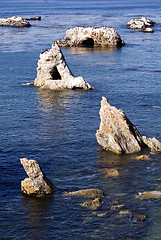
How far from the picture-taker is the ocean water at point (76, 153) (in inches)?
1348

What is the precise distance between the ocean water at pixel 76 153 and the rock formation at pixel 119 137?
126cm

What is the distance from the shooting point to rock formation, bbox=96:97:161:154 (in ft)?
162

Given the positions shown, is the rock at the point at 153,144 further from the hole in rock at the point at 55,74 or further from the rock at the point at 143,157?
the hole in rock at the point at 55,74

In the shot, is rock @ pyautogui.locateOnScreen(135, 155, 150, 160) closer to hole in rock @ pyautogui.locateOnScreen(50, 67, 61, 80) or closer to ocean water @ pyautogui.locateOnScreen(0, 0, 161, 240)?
ocean water @ pyautogui.locateOnScreen(0, 0, 161, 240)

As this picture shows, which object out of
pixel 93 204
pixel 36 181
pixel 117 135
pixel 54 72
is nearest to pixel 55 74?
pixel 54 72

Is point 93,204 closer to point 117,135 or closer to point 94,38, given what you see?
point 117,135

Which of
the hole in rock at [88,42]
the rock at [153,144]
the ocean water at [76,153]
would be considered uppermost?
the hole in rock at [88,42]

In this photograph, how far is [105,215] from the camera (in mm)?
35281

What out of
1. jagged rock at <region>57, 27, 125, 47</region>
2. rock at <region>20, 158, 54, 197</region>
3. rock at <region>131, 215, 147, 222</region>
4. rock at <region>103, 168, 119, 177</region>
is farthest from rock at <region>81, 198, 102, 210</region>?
jagged rock at <region>57, 27, 125, 47</region>

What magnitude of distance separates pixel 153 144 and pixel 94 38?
316 feet

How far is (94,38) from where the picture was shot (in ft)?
463

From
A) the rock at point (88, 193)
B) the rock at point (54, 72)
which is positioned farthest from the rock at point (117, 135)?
the rock at point (54, 72)

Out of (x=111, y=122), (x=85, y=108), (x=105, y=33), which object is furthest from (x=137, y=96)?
(x=105, y=33)

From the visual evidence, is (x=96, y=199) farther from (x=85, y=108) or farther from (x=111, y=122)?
(x=85, y=108)
